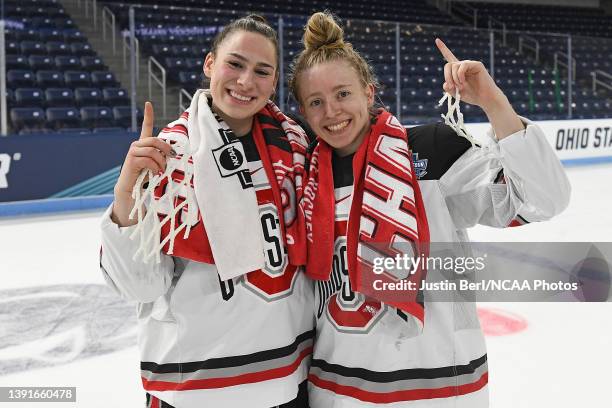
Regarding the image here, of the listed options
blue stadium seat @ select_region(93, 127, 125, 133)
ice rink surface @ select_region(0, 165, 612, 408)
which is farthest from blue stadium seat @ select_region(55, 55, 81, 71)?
ice rink surface @ select_region(0, 165, 612, 408)

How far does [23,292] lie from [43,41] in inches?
173

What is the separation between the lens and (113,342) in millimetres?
2484

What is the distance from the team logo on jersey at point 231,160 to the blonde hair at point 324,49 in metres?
0.20

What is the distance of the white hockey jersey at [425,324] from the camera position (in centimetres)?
108

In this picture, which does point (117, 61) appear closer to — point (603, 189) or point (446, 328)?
point (603, 189)

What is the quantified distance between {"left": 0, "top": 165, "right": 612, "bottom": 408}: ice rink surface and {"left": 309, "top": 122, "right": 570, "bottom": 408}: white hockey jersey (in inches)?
38.2

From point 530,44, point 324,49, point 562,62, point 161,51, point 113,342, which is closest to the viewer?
point 324,49

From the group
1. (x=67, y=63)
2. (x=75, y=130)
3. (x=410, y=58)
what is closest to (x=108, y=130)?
(x=75, y=130)

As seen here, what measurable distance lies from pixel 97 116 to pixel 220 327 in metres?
5.66

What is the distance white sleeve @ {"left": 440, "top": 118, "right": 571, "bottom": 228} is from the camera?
1.00 m

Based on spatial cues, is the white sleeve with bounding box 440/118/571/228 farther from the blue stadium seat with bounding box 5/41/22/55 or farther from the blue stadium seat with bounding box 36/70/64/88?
the blue stadium seat with bounding box 36/70/64/88

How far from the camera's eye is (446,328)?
1099 millimetres

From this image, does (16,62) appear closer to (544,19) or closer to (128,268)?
(128,268)

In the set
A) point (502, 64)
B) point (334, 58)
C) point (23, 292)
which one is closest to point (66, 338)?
point (23, 292)
